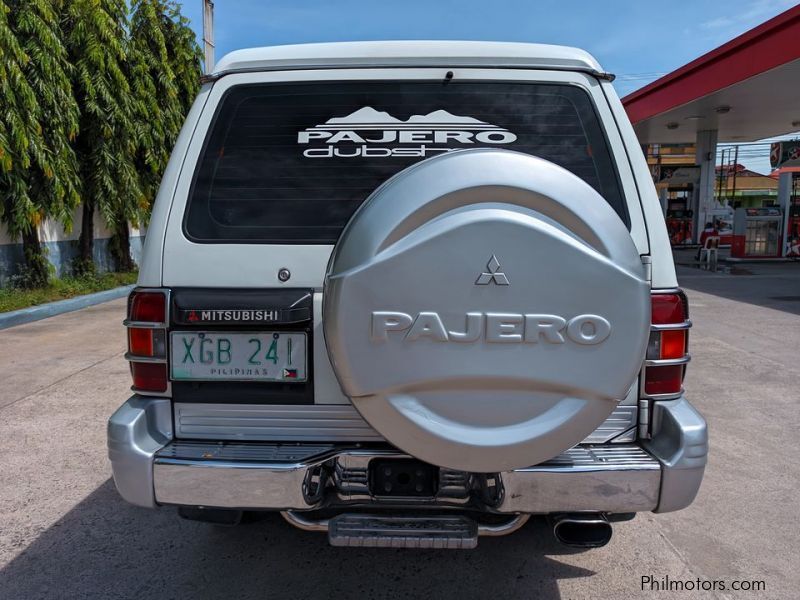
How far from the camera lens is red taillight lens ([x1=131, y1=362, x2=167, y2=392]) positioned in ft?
7.64

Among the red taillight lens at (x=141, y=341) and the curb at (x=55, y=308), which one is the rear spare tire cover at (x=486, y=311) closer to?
the red taillight lens at (x=141, y=341)

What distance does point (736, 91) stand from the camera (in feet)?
48.4

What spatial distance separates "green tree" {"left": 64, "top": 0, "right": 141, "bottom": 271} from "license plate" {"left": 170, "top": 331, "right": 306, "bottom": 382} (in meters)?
10.6

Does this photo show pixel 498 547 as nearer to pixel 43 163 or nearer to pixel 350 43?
pixel 350 43

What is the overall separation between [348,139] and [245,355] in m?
0.91

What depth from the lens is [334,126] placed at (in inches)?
98.4

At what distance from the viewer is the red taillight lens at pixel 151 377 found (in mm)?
2328

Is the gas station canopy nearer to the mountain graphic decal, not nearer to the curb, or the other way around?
the mountain graphic decal

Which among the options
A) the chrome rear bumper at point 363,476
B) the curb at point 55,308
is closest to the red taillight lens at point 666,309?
the chrome rear bumper at point 363,476

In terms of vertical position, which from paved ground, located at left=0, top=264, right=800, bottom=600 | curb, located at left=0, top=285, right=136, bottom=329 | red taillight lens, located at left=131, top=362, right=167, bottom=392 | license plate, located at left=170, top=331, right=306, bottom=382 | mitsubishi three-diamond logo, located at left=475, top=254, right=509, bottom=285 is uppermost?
mitsubishi three-diamond logo, located at left=475, top=254, right=509, bottom=285

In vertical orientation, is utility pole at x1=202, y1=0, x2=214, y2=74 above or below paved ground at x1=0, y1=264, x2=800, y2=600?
above

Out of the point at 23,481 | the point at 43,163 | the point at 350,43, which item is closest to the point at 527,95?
the point at 350,43

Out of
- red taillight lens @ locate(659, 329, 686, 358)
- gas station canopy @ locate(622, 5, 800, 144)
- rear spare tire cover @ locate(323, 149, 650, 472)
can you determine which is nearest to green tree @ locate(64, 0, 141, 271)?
rear spare tire cover @ locate(323, 149, 650, 472)

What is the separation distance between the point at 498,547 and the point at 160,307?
6.43 feet
